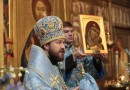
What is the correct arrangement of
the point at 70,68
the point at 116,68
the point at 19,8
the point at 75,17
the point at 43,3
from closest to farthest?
the point at 70,68 < the point at 19,8 < the point at 43,3 < the point at 75,17 < the point at 116,68

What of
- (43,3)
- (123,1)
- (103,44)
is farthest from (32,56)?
(123,1)

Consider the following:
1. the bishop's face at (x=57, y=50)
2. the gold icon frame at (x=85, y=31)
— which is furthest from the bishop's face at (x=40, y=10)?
the bishop's face at (x=57, y=50)

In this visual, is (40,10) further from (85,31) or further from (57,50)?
(57,50)

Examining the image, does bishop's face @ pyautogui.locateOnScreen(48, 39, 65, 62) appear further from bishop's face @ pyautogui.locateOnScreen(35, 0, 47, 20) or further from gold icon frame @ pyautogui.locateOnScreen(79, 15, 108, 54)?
bishop's face @ pyautogui.locateOnScreen(35, 0, 47, 20)

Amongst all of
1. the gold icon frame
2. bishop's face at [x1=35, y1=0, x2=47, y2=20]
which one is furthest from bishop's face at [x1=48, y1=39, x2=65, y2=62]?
bishop's face at [x1=35, y1=0, x2=47, y2=20]

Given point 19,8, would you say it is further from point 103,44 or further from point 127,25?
point 127,25

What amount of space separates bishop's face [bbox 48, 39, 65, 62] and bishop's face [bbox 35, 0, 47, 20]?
1758mm

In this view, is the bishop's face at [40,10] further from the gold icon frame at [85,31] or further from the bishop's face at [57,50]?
the bishop's face at [57,50]

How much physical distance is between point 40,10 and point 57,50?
1.90 metres

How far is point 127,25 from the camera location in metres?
7.23

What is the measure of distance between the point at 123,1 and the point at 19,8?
348cm

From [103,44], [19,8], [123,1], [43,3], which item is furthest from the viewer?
[123,1]

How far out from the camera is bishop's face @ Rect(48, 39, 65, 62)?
8.84ft

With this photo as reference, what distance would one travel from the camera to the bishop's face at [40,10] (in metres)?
4.45
